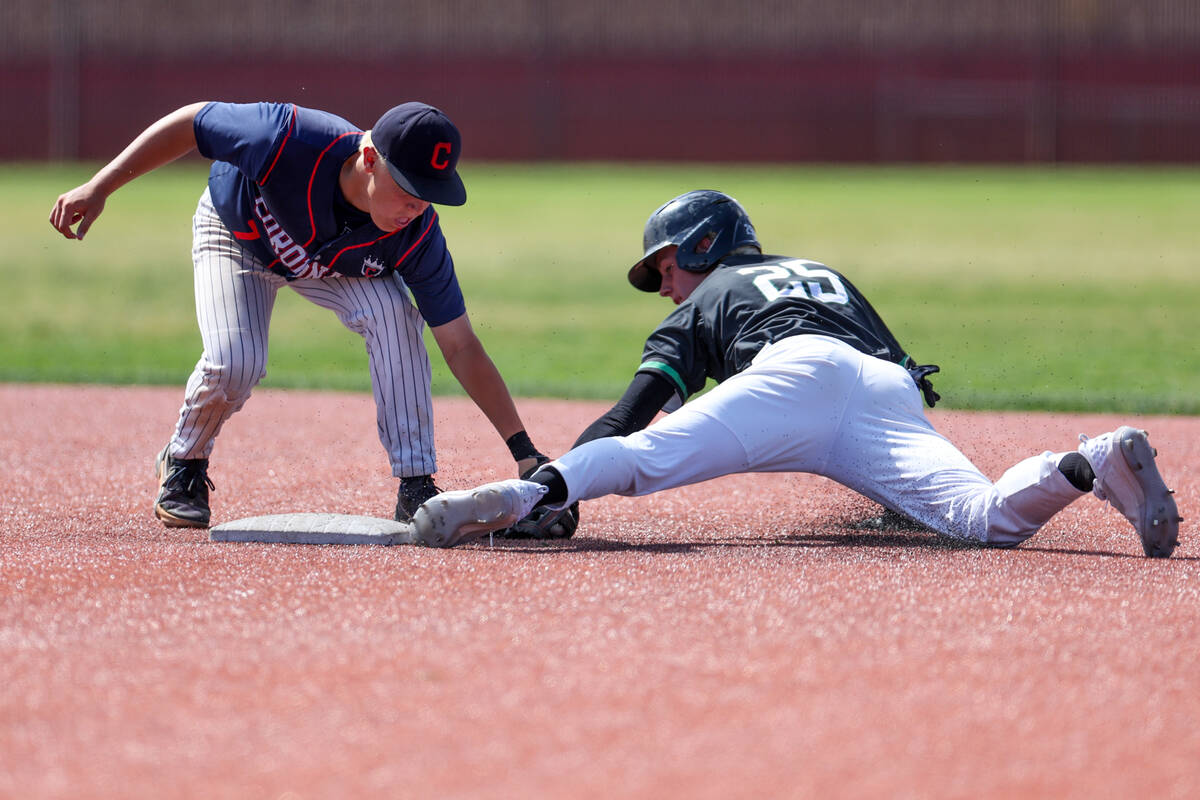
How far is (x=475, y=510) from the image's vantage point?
149 inches

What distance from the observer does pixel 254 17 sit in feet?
111

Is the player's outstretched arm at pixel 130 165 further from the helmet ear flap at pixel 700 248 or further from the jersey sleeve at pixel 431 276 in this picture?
the helmet ear flap at pixel 700 248

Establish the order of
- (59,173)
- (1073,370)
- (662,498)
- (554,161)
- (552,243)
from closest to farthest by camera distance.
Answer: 1. (662,498)
2. (1073,370)
3. (552,243)
4. (59,173)
5. (554,161)

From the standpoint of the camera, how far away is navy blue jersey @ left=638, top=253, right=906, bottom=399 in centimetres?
424

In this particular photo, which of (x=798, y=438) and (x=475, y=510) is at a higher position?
(x=798, y=438)

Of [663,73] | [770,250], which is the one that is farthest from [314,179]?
[663,73]

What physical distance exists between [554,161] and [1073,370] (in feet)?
79.4

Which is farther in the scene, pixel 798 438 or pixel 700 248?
pixel 700 248

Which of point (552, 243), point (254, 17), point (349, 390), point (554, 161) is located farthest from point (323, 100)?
point (349, 390)

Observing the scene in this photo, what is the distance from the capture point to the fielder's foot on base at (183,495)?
181 inches

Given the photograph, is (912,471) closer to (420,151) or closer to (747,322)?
(747,322)

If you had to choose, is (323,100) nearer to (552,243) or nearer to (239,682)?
(552,243)

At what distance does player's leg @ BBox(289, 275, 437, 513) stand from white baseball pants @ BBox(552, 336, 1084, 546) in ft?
2.55

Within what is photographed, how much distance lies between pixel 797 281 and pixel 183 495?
204 centimetres
